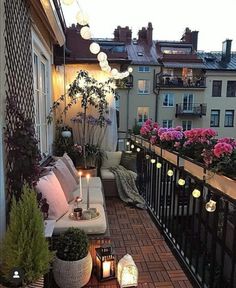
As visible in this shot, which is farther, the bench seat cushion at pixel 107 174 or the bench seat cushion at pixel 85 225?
the bench seat cushion at pixel 107 174

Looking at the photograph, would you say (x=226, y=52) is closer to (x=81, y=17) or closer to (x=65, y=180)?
(x=81, y=17)

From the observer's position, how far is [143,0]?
4.83 meters

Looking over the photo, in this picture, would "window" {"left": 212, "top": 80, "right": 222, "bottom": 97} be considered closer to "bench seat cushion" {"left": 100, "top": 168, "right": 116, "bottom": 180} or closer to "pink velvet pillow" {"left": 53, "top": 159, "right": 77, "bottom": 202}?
"bench seat cushion" {"left": 100, "top": 168, "right": 116, "bottom": 180}

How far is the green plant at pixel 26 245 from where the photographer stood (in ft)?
4.96

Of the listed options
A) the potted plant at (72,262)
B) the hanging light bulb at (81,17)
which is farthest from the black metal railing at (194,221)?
the hanging light bulb at (81,17)

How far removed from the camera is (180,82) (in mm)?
16406

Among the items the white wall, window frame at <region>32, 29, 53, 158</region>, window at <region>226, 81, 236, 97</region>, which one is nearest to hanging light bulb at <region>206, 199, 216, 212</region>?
the white wall

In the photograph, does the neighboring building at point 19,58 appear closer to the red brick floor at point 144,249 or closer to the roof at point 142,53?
the red brick floor at point 144,249

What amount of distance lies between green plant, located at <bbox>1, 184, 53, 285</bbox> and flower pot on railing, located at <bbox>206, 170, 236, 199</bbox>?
3.86 ft

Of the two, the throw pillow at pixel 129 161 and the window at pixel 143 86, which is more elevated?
the window at pixel 143 86

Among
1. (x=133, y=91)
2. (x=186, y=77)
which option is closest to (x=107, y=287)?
(x=133, y=91)

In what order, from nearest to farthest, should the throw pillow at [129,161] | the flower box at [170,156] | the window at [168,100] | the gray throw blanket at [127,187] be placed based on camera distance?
the flower box at [170,156] < the gray throw blanket at [127,187] < the throw pillow at [129,161] < the window at [168,100]

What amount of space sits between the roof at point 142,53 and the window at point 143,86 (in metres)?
1.08

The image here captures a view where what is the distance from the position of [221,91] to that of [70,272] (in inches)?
680
